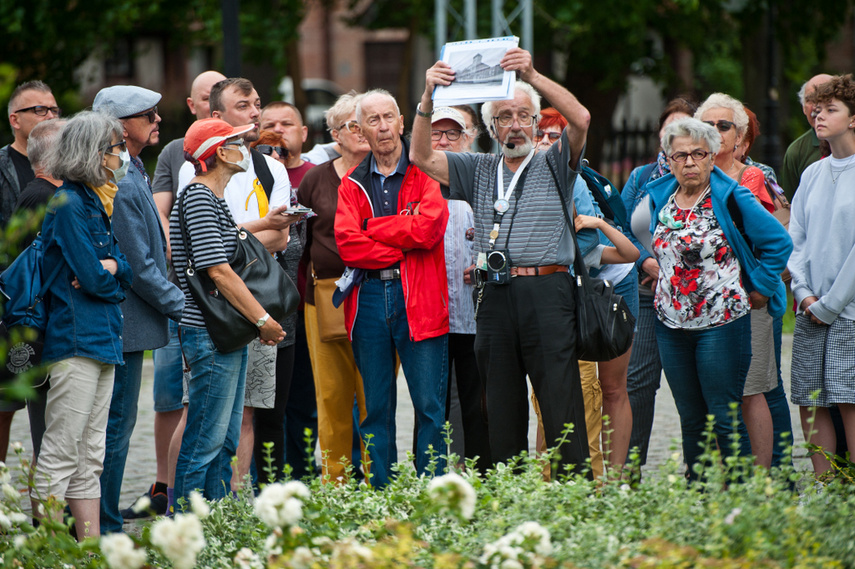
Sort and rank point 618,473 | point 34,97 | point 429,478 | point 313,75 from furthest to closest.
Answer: point 313,75
point 34,97
point 429,478
point 618,473

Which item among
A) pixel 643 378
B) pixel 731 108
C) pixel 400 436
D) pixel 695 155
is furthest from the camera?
pixel 400 436

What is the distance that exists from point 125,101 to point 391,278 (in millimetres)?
1648

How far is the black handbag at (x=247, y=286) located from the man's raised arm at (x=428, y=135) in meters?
0.87

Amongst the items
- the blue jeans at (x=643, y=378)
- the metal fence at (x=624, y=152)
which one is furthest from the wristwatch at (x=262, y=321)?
the metal fence at (x=624, y=152)

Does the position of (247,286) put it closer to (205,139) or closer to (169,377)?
(205,139)

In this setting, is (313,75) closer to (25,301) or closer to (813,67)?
(813,67)

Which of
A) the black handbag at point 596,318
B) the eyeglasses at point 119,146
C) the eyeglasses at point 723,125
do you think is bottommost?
the black handbag at point 596,318

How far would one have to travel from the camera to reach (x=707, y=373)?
15.4 feet

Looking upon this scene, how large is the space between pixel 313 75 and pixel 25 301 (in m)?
28.6

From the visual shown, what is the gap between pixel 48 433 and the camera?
4215mm

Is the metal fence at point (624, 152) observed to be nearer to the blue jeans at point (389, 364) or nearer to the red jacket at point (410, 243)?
the red jacket at point (410, 243)

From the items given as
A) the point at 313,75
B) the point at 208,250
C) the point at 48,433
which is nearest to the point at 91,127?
the point at 208,250

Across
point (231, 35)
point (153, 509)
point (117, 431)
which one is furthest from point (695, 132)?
point (231, 35)

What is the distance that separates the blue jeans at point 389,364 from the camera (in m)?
5.07
